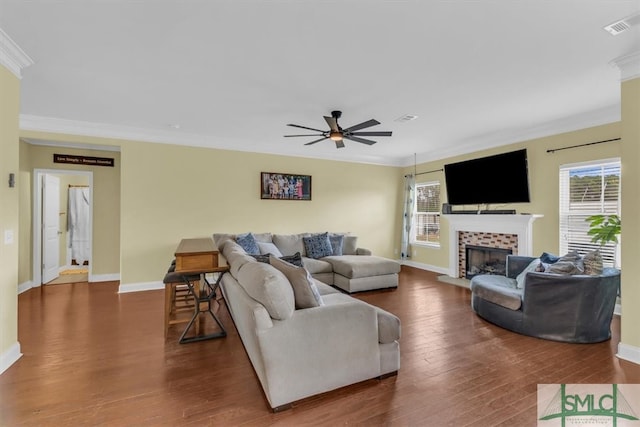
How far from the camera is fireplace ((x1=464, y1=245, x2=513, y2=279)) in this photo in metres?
5.27

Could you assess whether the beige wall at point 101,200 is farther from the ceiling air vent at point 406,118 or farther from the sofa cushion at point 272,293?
the ceiling air vent at point 406,118

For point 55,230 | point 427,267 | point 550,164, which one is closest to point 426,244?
point 427,267

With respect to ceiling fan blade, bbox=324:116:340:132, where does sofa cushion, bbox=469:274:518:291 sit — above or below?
below

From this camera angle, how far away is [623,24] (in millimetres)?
2170

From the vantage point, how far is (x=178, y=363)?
2.56 metres

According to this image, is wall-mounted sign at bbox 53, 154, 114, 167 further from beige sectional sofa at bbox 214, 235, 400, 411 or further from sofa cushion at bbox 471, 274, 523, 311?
sofa cushion at bbox 471, 274, 523, 311

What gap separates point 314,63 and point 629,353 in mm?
3881

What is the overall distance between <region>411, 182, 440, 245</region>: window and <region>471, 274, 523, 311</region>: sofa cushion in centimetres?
283

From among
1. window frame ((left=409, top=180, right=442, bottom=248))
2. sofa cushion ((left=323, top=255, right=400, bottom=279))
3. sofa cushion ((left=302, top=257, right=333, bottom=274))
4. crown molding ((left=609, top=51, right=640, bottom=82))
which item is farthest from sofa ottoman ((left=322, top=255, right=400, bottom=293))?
crown molding ((left=609, top=51, right=640, bottom=82))

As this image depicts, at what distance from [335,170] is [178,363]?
495 centimetres

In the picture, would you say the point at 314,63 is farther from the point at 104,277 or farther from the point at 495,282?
the point at 104,277

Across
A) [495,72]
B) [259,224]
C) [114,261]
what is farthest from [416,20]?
[114,261]

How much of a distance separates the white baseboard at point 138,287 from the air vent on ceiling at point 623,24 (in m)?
6.26

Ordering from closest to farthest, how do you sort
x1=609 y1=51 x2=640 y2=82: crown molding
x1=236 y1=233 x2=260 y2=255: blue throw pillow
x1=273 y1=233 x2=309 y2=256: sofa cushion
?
x1=609 y1=51 x2=640 y2=82: crown molding → x1=236 y1=233 x2=260 y2=255: blue throw pillow → x1=273 y1=233 x2=309 y2=256: sofa cushion
